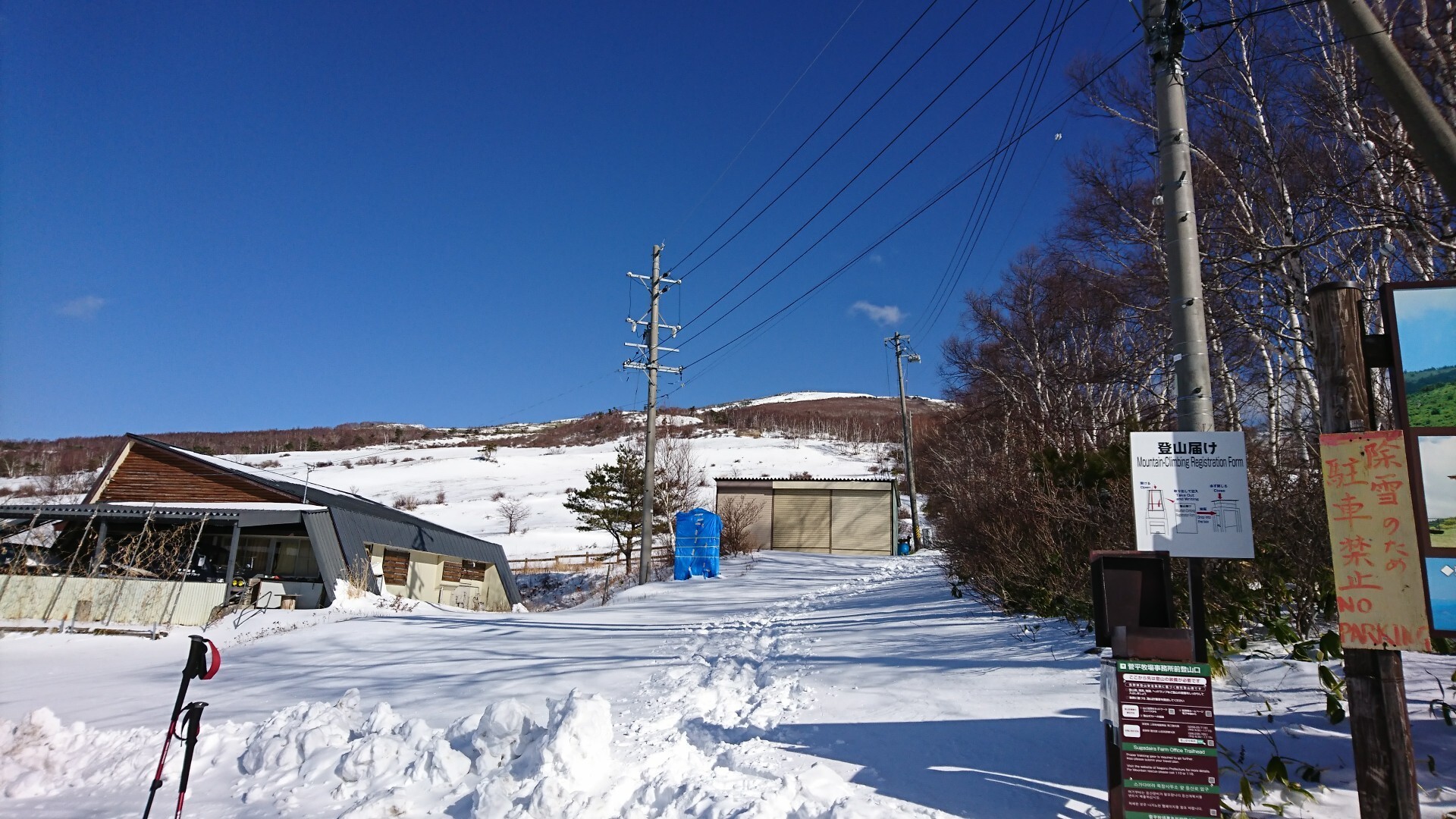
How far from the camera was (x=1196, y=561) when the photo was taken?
4133mm

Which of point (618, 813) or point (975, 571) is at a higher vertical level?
point (975, 571)

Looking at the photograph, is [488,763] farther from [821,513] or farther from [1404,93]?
[821,513]

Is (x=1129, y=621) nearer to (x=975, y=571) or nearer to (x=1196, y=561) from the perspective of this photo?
(x=1196, y=561)

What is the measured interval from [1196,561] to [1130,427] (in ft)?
20.5

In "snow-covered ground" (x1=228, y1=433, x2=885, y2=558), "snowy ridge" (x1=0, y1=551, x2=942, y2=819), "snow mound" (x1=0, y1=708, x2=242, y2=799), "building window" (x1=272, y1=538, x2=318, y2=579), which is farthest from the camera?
"snow-covered ground" (x1=228, y1=433, x2=885, y2=558)

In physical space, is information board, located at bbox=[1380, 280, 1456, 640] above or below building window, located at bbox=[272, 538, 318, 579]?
above

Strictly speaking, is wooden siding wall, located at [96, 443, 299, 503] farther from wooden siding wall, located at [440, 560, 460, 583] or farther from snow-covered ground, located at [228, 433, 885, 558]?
snow-covered ground, located at [228, 433, 885, 558]

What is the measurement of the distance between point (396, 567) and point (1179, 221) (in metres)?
23.1

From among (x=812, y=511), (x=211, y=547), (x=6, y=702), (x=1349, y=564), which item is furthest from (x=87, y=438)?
(x=1349, y=564)

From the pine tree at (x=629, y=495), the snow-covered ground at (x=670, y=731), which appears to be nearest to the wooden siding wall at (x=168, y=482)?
the snow-covered ground at (x=670, y=731)

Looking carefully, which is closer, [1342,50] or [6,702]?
[6,702]

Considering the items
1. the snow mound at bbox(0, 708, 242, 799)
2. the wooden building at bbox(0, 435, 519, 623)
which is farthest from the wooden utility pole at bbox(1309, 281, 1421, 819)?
the wooden building at bbox(0, 435, 519, 623)

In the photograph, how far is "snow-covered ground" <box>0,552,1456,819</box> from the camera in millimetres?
4367

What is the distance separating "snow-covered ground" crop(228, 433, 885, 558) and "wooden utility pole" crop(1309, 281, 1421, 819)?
40.1 metres
